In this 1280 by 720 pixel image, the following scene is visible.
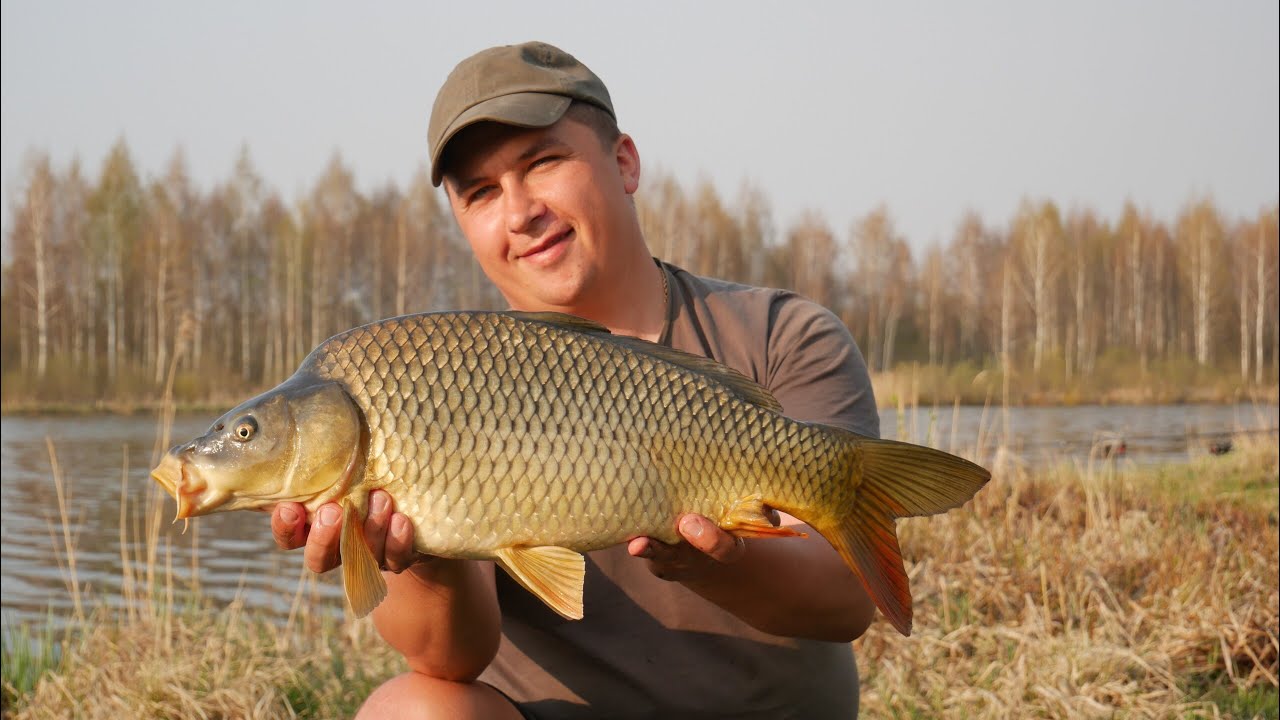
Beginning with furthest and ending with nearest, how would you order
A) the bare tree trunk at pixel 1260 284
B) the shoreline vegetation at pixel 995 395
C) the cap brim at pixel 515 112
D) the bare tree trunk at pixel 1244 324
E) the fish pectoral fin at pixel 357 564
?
1. the bare tree trunk at pixel 1244 324
2. the bare tree trunk at pixel 1260 284
3. the shoreline vegetation at pixel 995 395
4. the cap brim at pixel 515 112
5. the fish pectoral fin at pixel 357 564

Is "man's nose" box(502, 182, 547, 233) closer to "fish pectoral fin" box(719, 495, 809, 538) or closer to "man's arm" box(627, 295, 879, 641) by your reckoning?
"man's arm" box(627, 295, 879, 641)

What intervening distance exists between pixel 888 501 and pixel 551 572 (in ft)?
1.68

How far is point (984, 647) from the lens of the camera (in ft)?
11.4

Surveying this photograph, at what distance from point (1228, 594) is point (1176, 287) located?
126ft

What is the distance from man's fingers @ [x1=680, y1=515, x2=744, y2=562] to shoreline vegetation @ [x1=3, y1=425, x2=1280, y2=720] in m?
1.63

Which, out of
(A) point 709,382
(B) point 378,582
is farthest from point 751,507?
(B) point 378,582

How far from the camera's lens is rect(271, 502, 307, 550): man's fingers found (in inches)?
62.3

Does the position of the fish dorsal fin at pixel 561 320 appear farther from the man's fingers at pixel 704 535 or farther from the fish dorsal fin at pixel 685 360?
the man's fingers at pixel 704 535

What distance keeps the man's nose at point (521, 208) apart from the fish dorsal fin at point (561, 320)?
1.44ft

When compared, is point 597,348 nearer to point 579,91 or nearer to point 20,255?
point 579,91

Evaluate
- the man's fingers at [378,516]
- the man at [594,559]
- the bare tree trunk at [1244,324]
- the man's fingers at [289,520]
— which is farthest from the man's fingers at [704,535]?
the bare tree trunk at [1244,324]

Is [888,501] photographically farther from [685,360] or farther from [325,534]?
[325,534]

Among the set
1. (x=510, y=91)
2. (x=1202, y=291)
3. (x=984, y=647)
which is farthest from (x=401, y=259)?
(x=510, y=91)

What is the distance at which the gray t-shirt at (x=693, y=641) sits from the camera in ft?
6.88
